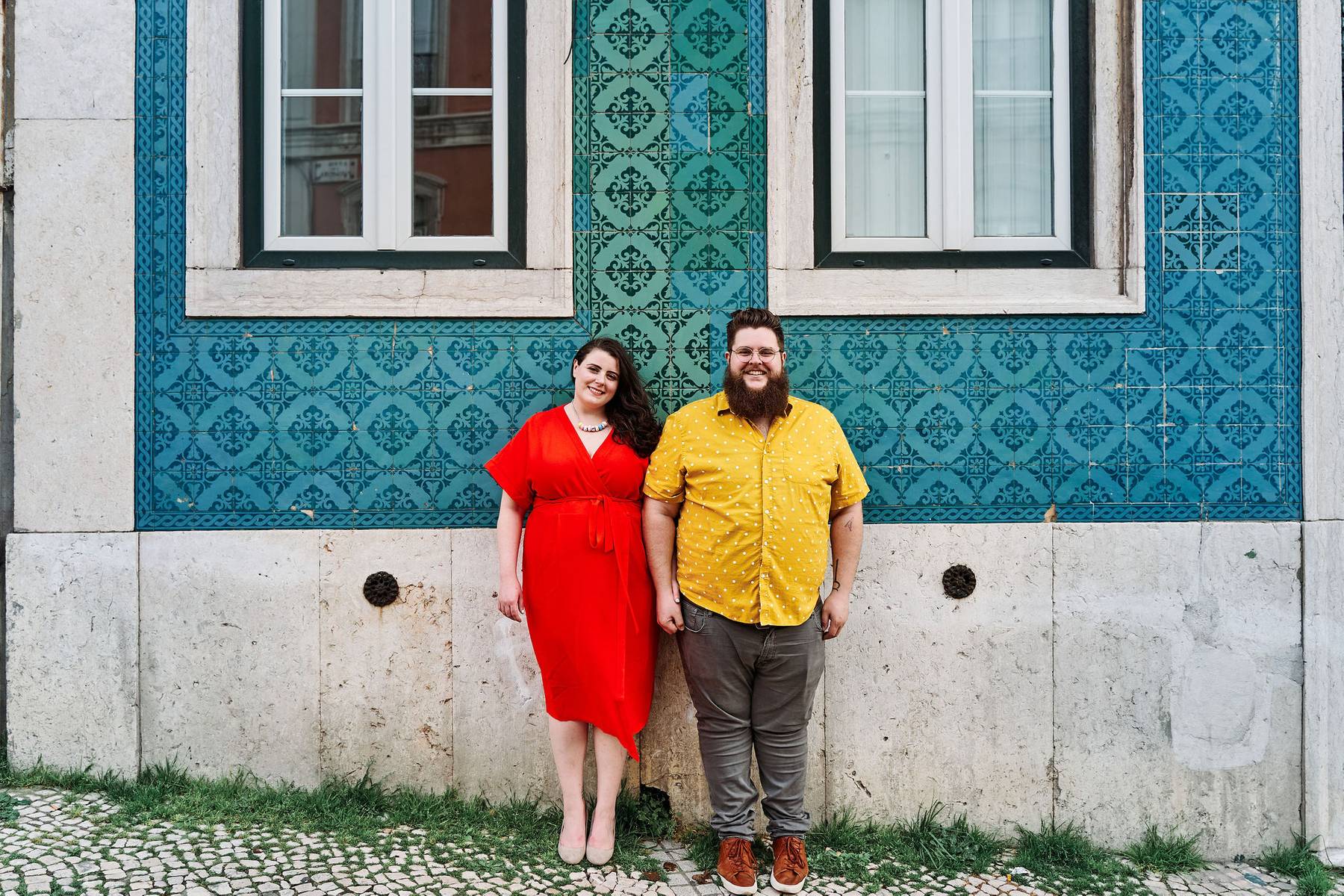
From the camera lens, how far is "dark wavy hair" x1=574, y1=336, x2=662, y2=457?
11.8ft

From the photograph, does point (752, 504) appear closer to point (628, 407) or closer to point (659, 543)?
point (659, 543)

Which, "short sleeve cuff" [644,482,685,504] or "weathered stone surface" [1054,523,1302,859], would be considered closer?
"short sleeve cuff" [644,482,685,504]

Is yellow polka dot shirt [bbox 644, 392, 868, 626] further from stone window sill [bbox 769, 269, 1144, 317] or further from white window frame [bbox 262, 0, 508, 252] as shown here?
white window frame [bbox 262, 0, 508, 252]

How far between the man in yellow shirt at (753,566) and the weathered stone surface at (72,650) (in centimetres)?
231

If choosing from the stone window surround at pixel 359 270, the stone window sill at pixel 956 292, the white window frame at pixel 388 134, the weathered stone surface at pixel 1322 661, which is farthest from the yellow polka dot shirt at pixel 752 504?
the weathered stone surface at pixel 1322 661

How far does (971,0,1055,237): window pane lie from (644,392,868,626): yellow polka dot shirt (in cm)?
157

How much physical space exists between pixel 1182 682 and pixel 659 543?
2369mm

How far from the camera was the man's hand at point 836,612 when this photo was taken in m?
3.52

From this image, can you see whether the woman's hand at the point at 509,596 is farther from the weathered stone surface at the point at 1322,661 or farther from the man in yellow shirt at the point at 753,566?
the weathered stone surface at the point at 1322,661

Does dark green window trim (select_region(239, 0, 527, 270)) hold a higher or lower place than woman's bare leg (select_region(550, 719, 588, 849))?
higher

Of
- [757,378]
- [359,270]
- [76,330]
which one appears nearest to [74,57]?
[76,330]

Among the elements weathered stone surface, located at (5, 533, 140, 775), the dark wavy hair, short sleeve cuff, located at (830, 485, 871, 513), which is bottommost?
weathered stone surface, located at (5, 533, 140, 775)

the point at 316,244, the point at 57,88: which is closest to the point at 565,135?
the point at 316,244

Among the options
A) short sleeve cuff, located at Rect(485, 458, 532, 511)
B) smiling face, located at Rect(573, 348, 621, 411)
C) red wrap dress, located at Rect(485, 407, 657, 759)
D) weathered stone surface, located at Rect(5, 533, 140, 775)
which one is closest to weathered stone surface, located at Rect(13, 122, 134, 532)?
weathered stone surface, located at Rect(5, 533, 140, 775)
